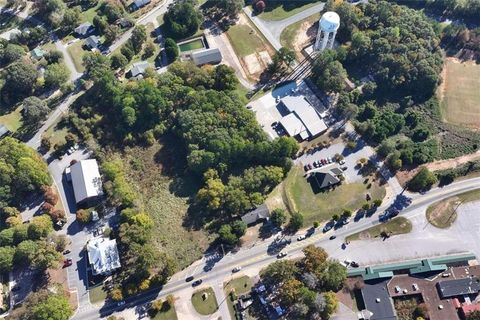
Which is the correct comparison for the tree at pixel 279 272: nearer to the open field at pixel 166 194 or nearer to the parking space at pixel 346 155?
the open field at pixel 166 194

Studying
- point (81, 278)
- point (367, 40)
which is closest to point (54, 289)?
point (81, 278)

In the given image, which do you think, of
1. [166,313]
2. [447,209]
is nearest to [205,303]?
[166,313]

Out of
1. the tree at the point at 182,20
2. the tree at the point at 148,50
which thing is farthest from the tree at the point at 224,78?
the tree at the point at 148,50

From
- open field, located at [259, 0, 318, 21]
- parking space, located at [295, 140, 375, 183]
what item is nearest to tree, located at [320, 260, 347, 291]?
parking space, located at [295, 140, 375, 183]

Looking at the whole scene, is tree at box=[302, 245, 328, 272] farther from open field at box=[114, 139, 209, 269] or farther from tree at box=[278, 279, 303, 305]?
open field at box=[114, 139, 209, 269]

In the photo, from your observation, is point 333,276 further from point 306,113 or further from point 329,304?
point 306,113

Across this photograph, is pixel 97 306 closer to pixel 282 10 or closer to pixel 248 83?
pixel 248 83
